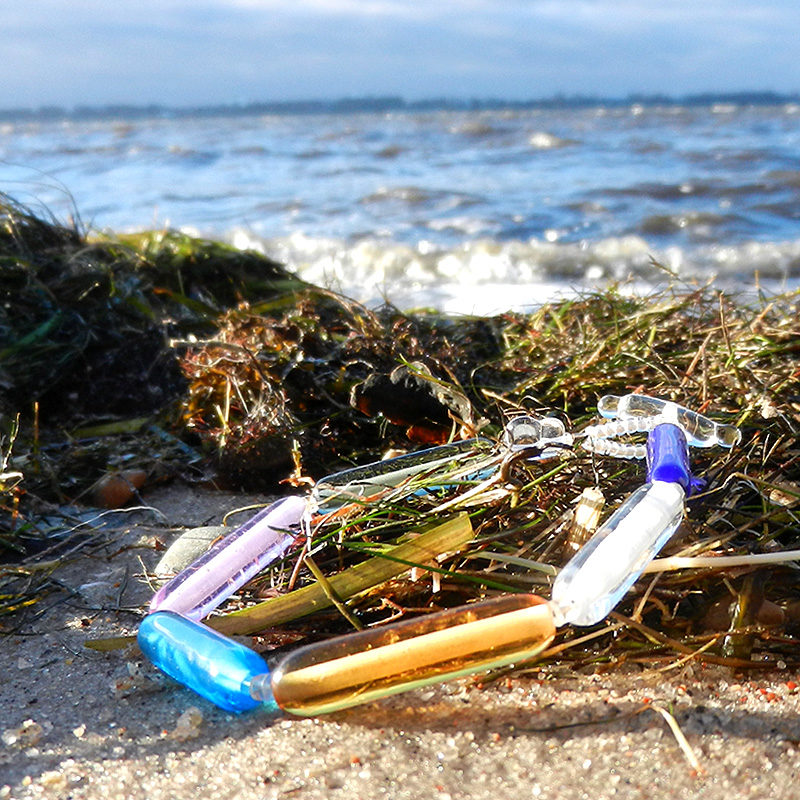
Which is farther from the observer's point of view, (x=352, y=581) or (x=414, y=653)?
(x=352, y=581)

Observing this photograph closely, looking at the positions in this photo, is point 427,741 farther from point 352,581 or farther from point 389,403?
point 389,403

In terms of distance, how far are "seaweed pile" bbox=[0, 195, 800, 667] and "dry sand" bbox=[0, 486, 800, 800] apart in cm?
9

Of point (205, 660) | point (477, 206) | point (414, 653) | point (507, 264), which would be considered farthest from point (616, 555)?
point (477, 206)

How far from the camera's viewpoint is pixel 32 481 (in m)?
2.24

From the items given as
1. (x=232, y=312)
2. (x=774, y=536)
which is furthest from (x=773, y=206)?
(x=774, y=536)

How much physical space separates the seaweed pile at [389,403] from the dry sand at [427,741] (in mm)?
91

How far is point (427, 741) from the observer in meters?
1.30

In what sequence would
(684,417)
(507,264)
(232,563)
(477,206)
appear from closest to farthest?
(232,563) → (684,417) → (507,264) → (477,206)

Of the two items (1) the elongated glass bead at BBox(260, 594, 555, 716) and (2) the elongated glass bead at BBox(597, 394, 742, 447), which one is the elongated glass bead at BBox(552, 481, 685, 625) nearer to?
(1) the elongated glass bead at BBox(260, 594, 555, 716)

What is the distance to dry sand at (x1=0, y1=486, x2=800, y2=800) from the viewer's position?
48.1 inches

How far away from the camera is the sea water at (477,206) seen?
561cm

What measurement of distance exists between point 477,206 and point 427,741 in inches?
268

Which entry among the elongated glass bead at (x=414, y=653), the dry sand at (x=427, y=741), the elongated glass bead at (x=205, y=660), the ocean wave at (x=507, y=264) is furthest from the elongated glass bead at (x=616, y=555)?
the ocean wave at (x=507, y=264)

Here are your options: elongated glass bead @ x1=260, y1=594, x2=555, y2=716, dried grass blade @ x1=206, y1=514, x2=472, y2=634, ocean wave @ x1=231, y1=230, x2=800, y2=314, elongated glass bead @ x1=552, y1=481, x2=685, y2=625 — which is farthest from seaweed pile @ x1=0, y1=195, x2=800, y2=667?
ocean wave @ x1=231, y1=230, x2=800, y2=314
